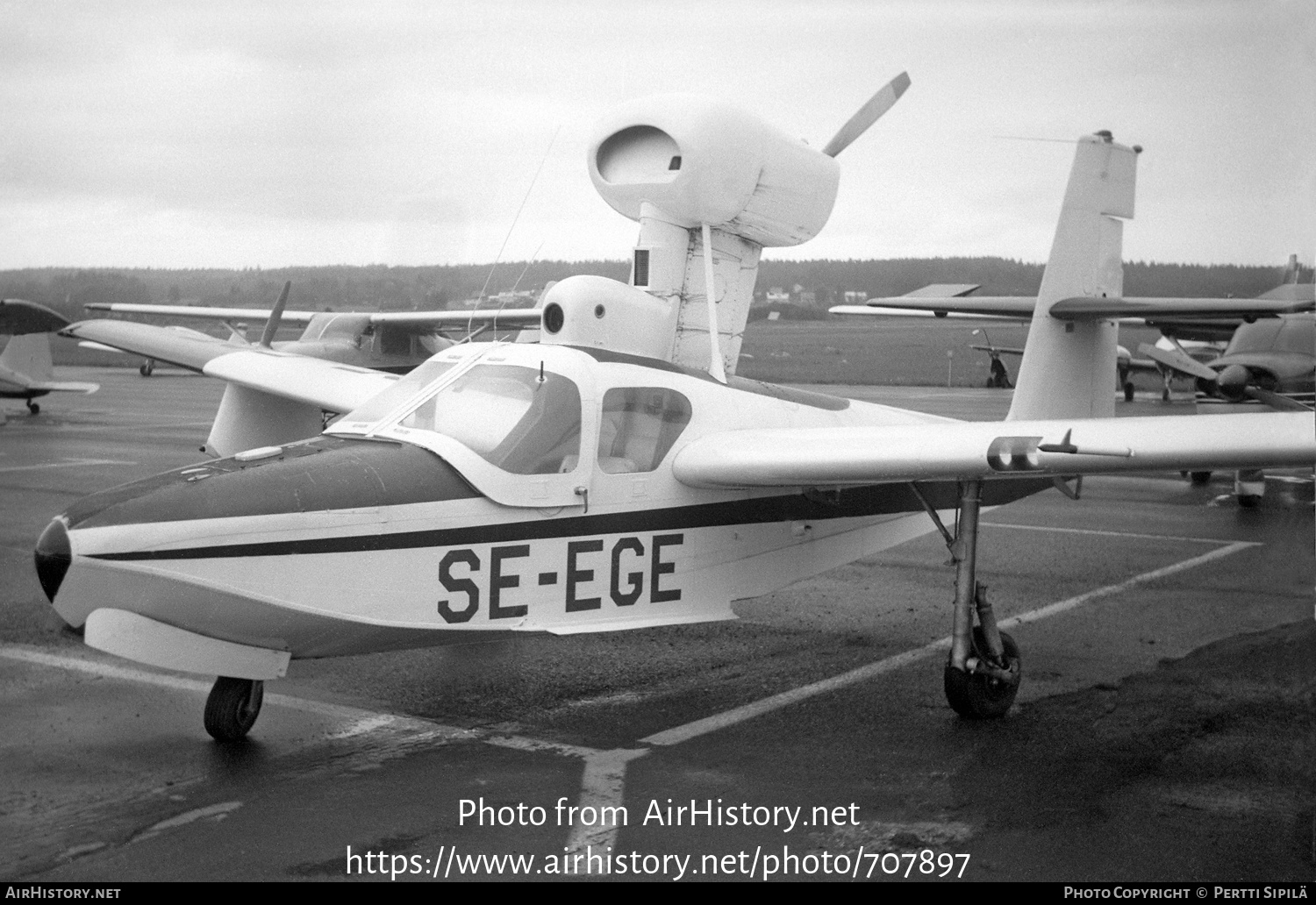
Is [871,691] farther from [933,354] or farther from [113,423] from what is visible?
[933,354]

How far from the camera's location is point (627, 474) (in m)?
7.56

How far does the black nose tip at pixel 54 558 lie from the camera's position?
5.83 meters

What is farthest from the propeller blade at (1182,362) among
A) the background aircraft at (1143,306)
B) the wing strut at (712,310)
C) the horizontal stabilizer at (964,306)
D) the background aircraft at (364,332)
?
the wing strut at (712,310)

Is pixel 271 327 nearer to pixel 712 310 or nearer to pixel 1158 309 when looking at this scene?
pixel 712 310

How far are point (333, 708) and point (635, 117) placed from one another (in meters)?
4.70

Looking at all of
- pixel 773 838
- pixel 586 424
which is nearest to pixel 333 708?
pixel 586 424

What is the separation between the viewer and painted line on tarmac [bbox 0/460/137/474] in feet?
63.9

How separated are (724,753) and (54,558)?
3.50 metres

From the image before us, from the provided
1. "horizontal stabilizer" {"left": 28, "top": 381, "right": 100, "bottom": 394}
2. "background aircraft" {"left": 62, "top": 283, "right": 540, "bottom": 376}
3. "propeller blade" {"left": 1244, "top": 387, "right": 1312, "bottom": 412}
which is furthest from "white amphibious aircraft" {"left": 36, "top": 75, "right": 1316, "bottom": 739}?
"horizontal stabilizer" {"left": 28, "top": 381, "right": 100, "bottom": 394}

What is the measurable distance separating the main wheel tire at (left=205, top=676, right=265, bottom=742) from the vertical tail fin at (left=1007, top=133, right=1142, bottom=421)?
575cm

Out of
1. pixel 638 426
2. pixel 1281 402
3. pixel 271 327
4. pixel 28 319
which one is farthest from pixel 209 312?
pixel 1281 402

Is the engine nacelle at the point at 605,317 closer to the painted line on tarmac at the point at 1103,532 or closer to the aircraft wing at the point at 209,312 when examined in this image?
the painted line on tarmac at the point at 1103,532

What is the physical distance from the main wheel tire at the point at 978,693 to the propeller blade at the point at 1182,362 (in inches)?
787

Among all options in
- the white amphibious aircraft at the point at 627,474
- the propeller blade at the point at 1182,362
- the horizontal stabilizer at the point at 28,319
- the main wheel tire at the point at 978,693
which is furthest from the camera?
the propeller blade at the point at 1182,362
